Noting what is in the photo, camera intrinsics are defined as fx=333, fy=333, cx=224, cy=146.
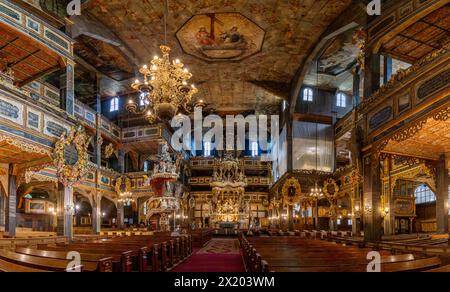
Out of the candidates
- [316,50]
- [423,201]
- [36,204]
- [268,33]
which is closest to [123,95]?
[36,204]

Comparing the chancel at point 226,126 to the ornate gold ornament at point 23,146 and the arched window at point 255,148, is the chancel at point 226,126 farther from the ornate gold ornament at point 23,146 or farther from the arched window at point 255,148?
the arched window at point 255,148

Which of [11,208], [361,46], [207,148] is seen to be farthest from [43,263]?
[207,148]

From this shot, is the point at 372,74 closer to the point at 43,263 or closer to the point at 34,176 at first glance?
the point at 43,263

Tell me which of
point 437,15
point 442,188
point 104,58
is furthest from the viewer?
point 104,58

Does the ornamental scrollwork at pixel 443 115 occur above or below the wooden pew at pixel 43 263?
above

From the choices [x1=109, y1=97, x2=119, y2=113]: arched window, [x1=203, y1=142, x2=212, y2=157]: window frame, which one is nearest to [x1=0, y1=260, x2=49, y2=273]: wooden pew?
[x1=109, y1=97, x2=119, y2=113]: arched window

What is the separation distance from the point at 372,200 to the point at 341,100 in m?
16.1

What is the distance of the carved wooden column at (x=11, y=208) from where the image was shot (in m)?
11.7

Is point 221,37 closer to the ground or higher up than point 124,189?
higher up

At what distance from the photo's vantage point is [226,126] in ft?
106

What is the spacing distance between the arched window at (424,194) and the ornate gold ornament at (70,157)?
17664 mm

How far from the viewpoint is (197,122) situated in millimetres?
32656

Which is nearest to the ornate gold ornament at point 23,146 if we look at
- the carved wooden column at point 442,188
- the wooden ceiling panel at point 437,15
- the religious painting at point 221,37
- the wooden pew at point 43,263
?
the wooden pew at point 43,263

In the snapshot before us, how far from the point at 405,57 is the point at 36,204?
21.0 meters
